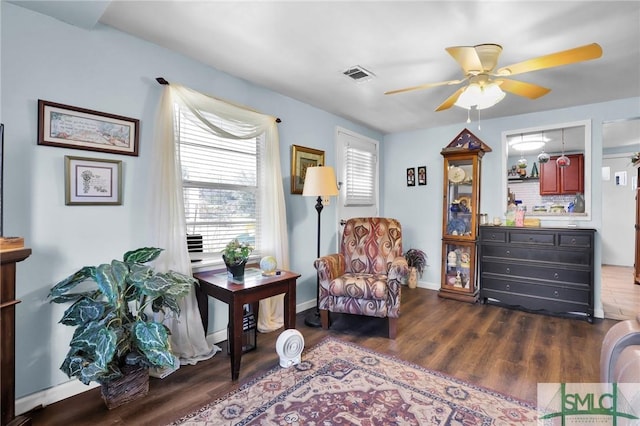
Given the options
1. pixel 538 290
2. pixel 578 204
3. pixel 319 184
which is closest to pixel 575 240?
pixel 538 290

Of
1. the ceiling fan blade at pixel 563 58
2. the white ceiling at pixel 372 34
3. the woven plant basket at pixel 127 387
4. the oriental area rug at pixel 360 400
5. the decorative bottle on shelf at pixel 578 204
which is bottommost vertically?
the oriental area rug at pixel 360 400

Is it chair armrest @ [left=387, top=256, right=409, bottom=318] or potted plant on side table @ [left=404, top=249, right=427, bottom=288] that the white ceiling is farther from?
potted plant on side table @ [left=404, top=249, right=427, bottom=288]

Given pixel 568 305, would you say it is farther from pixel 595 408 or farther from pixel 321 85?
pixel 321 85

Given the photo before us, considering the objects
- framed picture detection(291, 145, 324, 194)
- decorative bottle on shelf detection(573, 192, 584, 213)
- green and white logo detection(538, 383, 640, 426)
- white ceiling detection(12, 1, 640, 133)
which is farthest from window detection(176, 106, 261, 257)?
decorative bottle on shelf detection(573, 192, 584, 213)

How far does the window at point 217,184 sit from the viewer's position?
2520mm

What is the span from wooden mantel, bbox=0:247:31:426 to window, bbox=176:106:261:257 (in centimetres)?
113

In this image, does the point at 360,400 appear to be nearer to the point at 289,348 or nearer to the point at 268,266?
the point at 289,348

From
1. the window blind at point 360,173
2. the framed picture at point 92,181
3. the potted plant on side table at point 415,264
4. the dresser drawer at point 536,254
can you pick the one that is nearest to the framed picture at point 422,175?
the window blind at point 360,173

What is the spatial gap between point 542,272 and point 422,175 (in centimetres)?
191

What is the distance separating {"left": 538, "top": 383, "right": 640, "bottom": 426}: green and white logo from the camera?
47.3 inches

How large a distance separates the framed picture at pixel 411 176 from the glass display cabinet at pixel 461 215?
569 millimetres

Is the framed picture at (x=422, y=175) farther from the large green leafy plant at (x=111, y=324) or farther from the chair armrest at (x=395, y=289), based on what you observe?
the large green leafy plant at (x=111, y=324)

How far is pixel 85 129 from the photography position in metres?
1.95

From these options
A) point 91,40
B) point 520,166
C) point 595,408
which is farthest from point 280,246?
point 520,166
